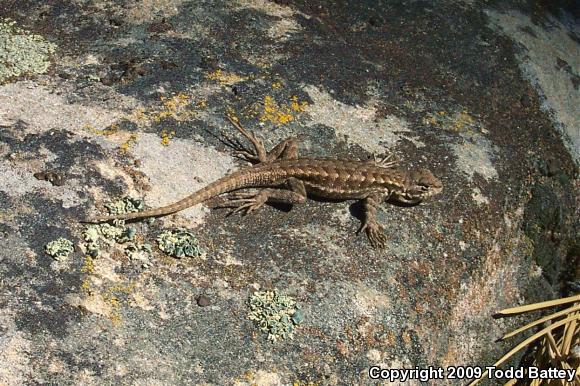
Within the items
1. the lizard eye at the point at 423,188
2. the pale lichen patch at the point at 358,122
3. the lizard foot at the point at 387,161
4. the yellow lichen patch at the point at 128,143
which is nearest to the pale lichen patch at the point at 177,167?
the yellow lichen patch at the point at 128,143

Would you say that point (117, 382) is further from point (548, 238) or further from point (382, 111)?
point (548, 238)

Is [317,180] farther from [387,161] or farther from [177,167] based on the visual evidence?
[177,167]

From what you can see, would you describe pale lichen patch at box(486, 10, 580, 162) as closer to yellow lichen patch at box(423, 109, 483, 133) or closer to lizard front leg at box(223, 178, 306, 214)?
yellow lichen patch at box(423, 109, 483, 133)

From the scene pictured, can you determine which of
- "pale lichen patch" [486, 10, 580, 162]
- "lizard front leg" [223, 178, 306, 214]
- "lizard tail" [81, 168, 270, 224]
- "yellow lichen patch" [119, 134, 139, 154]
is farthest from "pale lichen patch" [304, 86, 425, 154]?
"pale lichen patch" [486, 10, 580, 162]

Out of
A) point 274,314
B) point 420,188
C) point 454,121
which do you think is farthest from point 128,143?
point 454,121

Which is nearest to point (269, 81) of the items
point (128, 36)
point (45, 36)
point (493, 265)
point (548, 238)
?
point (128, 36)

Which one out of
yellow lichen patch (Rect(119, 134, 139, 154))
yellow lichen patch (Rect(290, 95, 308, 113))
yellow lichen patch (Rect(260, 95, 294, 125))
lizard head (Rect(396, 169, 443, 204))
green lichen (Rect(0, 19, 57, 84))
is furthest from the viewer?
yellow lichen patch (Rect(290, 95, 308, 113))

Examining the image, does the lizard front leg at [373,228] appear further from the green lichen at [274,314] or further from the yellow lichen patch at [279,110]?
the yellow lichen patch at [279,110]
